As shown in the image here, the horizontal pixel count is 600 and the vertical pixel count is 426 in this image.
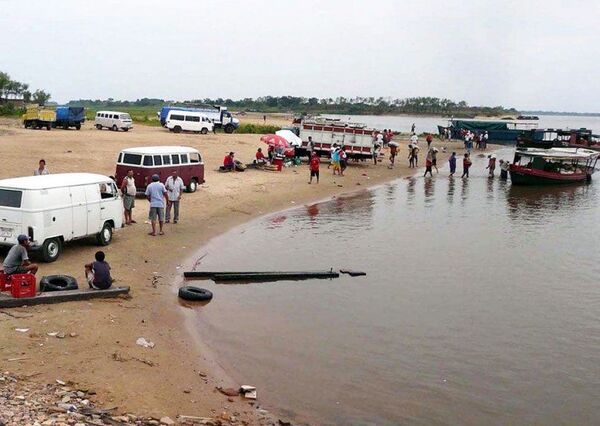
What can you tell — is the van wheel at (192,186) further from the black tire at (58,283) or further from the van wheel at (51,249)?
the black tire at (58,283)

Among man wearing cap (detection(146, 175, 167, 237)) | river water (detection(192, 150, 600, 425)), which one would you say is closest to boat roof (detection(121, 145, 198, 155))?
river water (detection(192, 150, 600, 425))

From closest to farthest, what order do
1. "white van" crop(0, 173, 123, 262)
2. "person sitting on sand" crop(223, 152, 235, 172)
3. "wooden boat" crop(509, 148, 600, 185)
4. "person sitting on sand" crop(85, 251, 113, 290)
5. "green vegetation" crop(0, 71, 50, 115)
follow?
"person sitting on sand" crop(85, 251, 113, 290) → "white van" crop(0, 173, 123, 262) → "person sitting on sand" crop(223, 152, 235, 172) → "wooden boat" crop(509, 148, 600, 185) → "green vegetation" crop(0, 71, 50, 115)

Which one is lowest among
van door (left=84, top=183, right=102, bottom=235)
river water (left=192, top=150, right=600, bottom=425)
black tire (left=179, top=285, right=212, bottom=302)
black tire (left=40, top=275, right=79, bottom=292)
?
river water (left=192, top=150, right=600, bottom=425)

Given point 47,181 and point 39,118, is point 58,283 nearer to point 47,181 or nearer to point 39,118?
point 47,181

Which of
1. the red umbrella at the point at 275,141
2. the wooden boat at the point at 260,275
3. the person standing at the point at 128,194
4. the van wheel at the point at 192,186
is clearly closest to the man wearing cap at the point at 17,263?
the wooden boat at the point at 260,275

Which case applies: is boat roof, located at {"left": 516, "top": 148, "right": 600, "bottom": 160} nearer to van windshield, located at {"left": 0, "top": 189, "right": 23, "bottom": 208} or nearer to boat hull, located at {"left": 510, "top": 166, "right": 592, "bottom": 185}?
boat hull, located at {"left": 510, "top": 166, "right": 592, "bottom": 185}

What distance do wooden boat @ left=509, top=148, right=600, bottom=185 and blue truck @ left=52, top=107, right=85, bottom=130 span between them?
35.0 meters

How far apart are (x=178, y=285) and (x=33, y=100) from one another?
286 feet

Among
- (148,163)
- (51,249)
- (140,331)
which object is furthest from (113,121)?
(140,331)

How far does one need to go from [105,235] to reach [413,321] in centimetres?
874

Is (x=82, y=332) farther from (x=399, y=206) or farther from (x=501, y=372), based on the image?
(x=399, y=206)

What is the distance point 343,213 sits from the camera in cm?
2877

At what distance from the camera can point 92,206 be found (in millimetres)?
17125

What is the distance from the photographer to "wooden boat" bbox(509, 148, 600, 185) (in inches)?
1657
